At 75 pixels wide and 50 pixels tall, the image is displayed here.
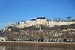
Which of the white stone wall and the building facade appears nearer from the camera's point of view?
the building facade

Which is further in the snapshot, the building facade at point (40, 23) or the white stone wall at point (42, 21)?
the white stone wall at point (42, 21)

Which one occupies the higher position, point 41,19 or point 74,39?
point 41,19

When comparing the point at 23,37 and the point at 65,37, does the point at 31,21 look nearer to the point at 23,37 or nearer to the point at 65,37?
the point at 23,37

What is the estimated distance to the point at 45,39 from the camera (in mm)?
60906

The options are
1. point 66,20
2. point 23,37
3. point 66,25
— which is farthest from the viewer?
point 66,20

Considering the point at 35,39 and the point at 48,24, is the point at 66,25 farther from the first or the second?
the point at 35,39

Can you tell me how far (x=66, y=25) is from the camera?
79.9 metres

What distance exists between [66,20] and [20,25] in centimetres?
1343

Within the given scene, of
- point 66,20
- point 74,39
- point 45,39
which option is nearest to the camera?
point 74,39

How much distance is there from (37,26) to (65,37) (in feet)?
79.5

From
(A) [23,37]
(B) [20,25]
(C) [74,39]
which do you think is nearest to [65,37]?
(C) [74,39]

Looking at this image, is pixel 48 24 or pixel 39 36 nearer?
pixel 39 36

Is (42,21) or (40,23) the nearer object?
(40,23)

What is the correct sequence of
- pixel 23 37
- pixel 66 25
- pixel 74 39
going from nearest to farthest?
pixel 74 39 < pixel 23 37 < pixel 66 25
